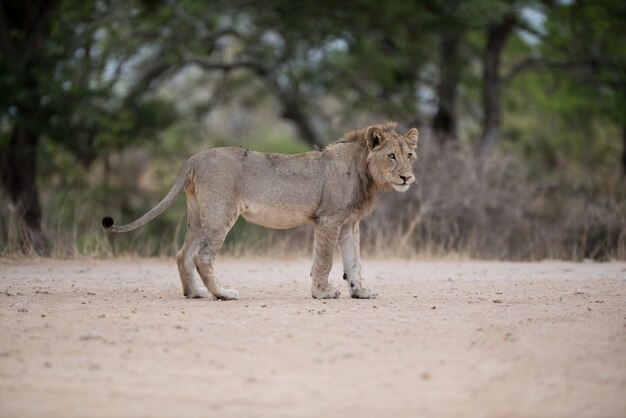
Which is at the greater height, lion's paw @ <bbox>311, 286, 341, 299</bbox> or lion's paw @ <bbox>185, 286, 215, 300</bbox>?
lion's paw @ <bbox>311, 286, 341, 299</bbox>

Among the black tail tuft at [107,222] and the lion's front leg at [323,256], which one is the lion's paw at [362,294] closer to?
the lion's front leg at [323,256]

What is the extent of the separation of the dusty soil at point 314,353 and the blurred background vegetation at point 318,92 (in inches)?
342

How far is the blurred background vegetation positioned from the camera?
18.5 meters

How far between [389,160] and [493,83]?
16807 mm

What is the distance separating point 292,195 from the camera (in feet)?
29.8

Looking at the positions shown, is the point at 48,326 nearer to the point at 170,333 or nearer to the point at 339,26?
the point at 170,333

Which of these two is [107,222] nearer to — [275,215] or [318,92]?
[275,215]

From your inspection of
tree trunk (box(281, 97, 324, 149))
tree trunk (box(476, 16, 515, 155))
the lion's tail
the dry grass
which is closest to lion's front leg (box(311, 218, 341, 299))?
the lion's tail

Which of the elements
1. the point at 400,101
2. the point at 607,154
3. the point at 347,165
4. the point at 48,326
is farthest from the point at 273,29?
the point at 48,326

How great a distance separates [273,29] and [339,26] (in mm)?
2201

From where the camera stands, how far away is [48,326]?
23.5ft

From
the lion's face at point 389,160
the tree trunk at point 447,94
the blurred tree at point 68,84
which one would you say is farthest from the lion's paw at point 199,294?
the tree trunk at point 447,94

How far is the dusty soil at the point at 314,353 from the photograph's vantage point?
5.22 m

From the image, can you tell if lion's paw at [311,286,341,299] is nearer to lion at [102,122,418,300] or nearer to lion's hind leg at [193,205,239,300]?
lion at [102,122,418,300]
